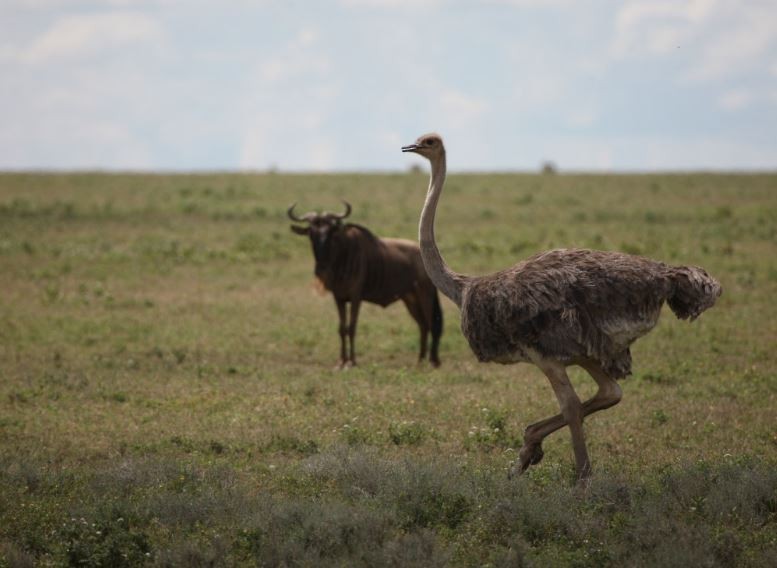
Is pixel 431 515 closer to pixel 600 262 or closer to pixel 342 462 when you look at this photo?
pixel 342 462

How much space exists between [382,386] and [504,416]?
87.1 inches

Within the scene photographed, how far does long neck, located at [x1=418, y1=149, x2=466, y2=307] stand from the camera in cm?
933

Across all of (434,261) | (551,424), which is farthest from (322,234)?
(551,424)

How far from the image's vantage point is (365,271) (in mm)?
15891

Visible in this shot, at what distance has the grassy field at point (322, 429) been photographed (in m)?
7.47

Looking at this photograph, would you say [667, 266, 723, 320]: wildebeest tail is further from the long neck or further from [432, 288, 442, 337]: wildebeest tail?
[432, 288, 442, 337]: wildebeest tail

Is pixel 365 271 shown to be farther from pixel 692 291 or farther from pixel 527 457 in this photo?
pixel 692 291

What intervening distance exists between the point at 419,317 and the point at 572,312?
24.9ft

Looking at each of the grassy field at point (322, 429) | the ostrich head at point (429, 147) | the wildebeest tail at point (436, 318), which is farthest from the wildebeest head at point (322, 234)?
the ostrich head at point (429, 147)

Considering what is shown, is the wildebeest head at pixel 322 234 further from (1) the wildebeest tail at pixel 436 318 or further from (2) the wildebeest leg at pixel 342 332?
(1) the wildebeest tail at pixel 436 318

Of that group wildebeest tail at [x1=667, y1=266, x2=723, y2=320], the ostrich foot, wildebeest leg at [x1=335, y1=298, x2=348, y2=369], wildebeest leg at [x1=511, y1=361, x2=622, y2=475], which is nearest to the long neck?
wildebeest leg at [x1=511, y1=361, x2=622, y2=475]

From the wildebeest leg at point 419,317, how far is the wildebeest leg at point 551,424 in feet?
21.2

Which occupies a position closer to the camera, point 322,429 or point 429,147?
point 429,147

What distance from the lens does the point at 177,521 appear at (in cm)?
788
